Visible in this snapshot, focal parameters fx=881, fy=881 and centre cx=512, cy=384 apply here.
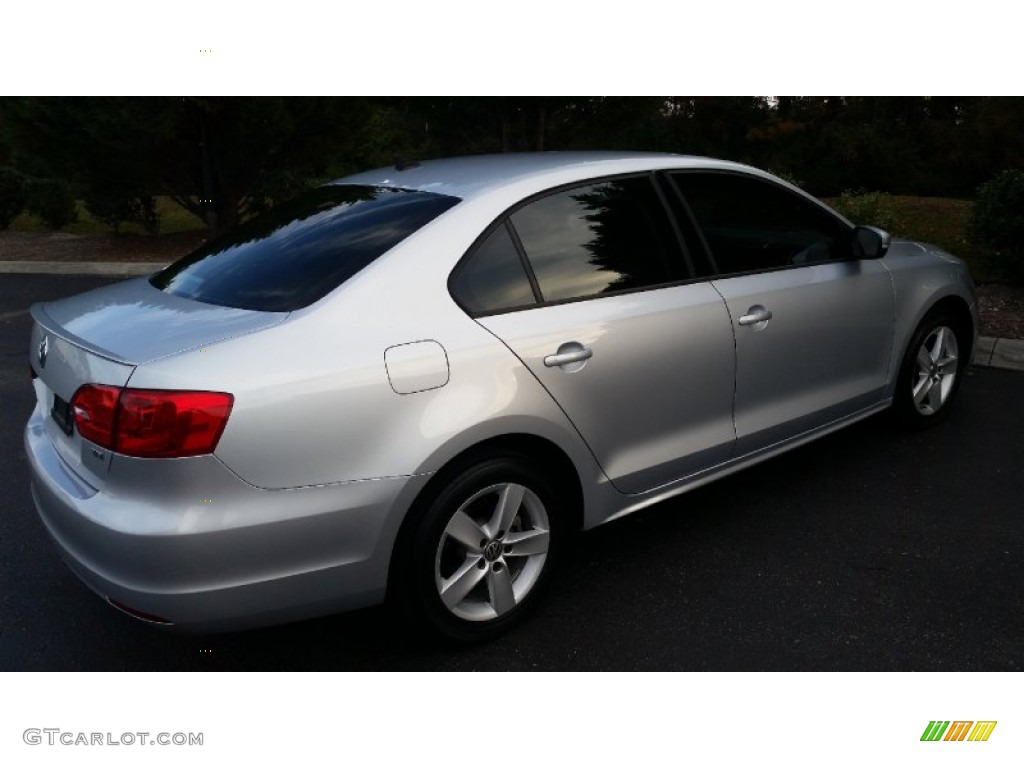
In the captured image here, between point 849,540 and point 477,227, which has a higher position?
point 477,227

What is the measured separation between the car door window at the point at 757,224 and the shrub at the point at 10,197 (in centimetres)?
1611

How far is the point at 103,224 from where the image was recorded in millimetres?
15602

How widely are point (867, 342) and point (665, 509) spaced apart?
1.27m

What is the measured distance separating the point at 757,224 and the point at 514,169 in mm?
1234

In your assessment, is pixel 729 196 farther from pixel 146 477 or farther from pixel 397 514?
pixel 146 477

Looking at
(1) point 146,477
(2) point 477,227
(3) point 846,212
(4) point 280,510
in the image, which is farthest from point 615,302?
(3) point 846,212

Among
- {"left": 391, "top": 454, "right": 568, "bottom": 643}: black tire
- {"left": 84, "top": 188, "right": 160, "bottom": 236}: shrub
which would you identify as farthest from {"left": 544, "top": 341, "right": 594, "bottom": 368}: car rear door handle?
{"left": 84, "top": 188, "right": 160, "bottom": 236}: shrub

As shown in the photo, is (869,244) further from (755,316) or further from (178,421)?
(178,421)

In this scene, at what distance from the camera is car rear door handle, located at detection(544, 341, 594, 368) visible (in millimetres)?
2955

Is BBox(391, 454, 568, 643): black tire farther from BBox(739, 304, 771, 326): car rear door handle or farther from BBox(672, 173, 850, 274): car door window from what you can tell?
BBox(672, 173, 850, 274): car door window

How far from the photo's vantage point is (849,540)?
3738 mm

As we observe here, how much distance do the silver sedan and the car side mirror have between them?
0.13 metres

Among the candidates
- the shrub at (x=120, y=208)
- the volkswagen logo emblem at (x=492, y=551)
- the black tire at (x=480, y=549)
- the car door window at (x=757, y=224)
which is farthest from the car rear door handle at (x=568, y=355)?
the shrub at (x=120, y=208)

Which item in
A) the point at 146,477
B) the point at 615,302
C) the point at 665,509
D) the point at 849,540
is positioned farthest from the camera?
the point at 665,509
